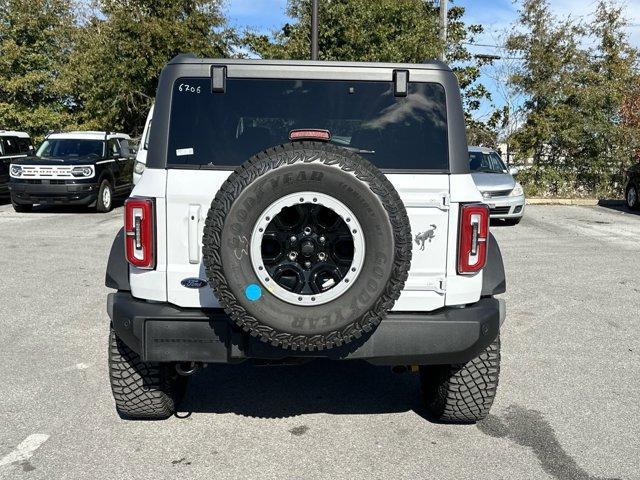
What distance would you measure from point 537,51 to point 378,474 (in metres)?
19.3

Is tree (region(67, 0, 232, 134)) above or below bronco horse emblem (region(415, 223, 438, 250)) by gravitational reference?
above

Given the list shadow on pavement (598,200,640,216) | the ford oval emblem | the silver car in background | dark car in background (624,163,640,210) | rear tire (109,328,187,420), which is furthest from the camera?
shadow on pavement (598,200,640,216)

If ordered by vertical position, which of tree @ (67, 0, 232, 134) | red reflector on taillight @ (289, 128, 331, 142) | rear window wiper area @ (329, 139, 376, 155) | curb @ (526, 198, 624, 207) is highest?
tree @ (67, 0, 232, 134)

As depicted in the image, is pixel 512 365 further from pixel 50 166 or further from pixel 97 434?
pixel 50 166

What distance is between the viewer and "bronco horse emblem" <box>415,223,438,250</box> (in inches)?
129

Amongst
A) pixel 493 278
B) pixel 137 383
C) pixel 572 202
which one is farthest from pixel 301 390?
pixel 572 202

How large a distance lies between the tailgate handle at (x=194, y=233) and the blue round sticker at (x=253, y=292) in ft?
1.50

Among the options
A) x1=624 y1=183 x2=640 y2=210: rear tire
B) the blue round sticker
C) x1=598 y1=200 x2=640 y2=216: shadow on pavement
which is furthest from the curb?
the blue round sticker

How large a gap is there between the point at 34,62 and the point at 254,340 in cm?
2694

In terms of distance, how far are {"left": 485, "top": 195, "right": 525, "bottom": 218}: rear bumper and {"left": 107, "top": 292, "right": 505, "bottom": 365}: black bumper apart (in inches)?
409

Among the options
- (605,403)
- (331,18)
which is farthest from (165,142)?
(331,18)

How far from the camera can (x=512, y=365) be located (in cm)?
495

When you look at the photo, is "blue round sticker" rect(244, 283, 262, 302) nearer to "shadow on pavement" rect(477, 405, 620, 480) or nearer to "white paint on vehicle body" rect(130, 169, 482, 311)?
"white paint on vehicle body" rect(130, 169, 482, 311)

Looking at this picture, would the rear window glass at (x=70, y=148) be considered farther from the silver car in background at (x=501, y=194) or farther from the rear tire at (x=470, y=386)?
the rear tire at (x=470, y=386)
